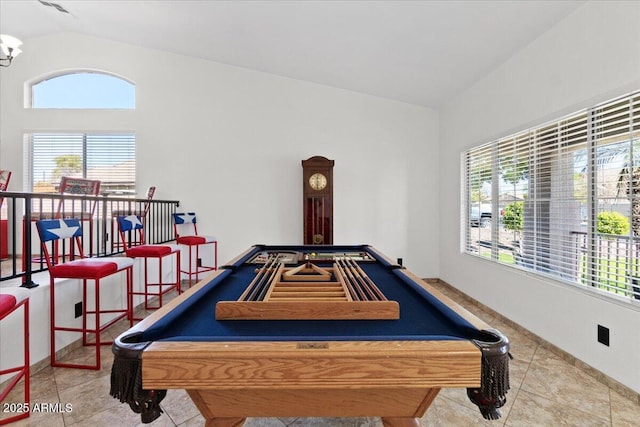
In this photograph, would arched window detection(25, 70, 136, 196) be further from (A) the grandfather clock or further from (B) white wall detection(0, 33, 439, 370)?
(A) the grandfather clock

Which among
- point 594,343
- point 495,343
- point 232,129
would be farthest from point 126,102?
point 594,343

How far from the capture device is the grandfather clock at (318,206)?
3957 mm

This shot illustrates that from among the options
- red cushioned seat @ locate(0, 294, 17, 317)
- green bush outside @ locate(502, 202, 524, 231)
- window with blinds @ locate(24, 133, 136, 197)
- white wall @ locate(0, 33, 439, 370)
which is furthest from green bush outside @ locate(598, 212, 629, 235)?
window with blinds @ locate(24, 133, 136, 197)

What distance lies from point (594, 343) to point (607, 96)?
1714 millimetres

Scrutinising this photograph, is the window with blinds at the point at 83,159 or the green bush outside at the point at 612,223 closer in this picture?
the green bush outside at the point at 612,223

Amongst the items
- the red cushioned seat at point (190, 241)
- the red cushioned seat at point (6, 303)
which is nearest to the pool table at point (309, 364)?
the red cushioned seat at point (6, 303)

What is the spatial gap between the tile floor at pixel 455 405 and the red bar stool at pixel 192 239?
1727 mm

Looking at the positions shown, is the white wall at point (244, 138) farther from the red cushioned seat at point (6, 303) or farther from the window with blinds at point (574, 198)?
the red cushioned seat at point (6, 303)

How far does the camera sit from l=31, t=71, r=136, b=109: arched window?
4387mm

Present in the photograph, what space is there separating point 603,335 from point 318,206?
9.84 ft

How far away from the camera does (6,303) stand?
1294 millimetres

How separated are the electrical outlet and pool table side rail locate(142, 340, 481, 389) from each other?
75.8 inches

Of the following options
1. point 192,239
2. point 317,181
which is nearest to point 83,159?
point 192,239

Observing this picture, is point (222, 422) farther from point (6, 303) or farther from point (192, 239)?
point (192, 239)
